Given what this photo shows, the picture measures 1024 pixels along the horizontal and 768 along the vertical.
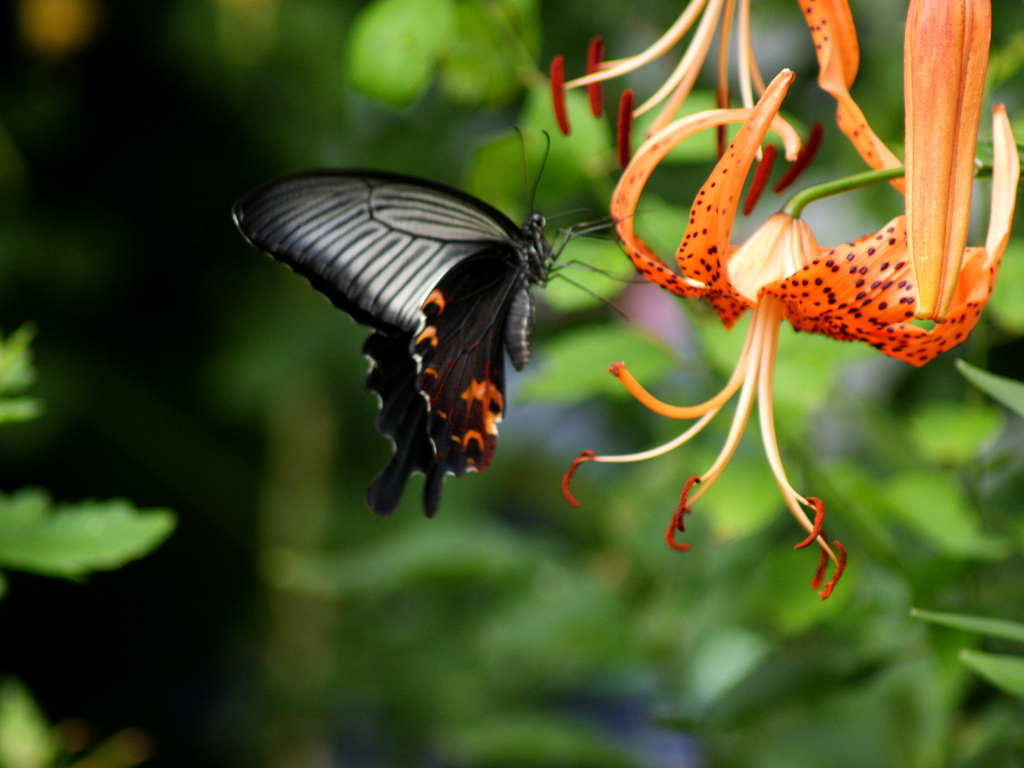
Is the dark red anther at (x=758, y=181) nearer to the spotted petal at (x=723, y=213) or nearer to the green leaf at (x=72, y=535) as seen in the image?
the spotted petal at (x=723, y=213)

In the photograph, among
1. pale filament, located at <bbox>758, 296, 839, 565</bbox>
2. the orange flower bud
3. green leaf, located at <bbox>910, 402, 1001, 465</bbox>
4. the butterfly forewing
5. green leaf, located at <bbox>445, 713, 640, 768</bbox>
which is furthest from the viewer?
green leaf, located at <bbox>445, 713, 640, 768</bbox>

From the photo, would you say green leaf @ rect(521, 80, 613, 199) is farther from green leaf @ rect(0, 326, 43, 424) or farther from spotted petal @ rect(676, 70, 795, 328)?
green leaf @ rect(0, 326, 43, 424)

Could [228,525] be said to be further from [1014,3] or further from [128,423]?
[1014,3]

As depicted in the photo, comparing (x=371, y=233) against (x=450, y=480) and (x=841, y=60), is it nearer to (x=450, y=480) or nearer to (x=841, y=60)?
(x=841, y=60)

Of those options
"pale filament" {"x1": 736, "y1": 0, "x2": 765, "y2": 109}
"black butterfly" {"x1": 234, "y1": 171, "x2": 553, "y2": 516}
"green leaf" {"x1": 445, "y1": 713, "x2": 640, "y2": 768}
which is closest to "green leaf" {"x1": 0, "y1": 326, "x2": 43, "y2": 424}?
"black butterfly" {"x1": 234, "y1": 171, "x2": 553, "y2": 516}

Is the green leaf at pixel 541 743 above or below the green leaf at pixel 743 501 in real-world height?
below

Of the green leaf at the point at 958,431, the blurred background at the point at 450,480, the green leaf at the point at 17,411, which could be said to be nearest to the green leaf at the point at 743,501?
the blurred background at the point at 450,480
